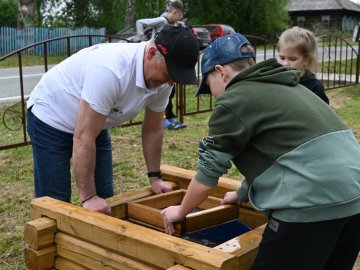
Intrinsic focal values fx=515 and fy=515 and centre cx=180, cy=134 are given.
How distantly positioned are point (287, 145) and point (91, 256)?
960 millimetres

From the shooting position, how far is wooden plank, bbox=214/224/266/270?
1.83 metres

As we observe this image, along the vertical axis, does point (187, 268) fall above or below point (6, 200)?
above

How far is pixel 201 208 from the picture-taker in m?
2.77

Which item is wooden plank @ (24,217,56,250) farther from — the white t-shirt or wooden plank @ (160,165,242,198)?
wooden plank @ (160,165,242,198)

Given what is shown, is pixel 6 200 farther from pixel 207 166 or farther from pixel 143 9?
pixel 143 9

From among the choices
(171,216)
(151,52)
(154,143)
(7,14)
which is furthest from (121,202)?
(7,14)

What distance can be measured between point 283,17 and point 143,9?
10.2 m

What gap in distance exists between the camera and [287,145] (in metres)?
1.65

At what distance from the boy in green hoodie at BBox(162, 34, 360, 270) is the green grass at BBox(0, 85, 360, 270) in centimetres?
164

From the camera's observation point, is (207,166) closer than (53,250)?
Yes

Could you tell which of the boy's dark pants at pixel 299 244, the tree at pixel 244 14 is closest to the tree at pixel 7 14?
the tree at pixel 244 14

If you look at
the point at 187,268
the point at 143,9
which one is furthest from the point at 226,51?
the point at 143,9

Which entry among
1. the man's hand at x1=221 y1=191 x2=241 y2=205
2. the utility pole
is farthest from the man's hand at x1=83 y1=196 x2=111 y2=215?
the utility pole

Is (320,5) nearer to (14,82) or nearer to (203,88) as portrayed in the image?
(14,82)
